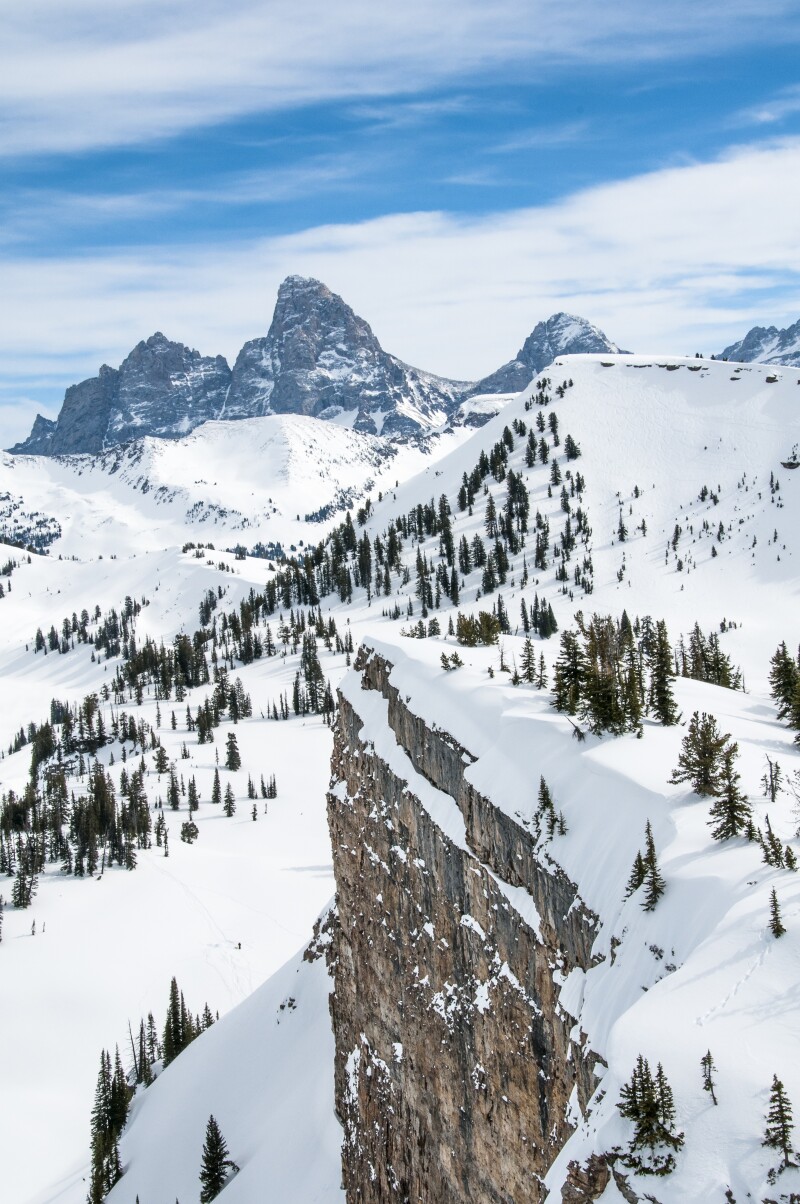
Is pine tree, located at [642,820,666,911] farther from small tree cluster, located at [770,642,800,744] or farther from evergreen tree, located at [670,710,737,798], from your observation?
small tree cluster, located at [770,642,800,744]

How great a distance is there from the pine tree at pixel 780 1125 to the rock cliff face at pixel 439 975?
378cm

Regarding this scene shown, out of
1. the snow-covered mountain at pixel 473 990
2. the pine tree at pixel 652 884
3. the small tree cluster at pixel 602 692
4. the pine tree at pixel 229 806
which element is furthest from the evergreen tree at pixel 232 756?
the pine tree at pixel 652 884

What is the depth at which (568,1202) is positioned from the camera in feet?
55.1

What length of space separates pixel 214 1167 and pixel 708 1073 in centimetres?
5572

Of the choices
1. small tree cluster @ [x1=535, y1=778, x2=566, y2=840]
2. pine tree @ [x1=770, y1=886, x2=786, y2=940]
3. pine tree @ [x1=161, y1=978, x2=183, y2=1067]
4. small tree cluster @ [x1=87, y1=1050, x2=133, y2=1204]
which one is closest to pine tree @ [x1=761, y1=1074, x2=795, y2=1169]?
pine tree @ [x1=770, y1=886, x2=786, y2=940]

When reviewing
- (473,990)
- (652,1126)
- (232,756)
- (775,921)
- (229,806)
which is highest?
(775,921)

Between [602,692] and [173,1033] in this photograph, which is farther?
[173,1033]

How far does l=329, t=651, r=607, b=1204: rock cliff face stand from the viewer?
26047 mm

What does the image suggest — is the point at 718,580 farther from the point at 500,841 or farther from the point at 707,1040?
the point at 707,1040

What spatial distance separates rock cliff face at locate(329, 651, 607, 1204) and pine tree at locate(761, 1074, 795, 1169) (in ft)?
12.4

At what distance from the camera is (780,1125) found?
14312mm

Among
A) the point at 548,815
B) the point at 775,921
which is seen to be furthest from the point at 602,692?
the point at 775,921

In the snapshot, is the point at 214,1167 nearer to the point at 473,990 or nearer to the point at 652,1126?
the point at 473,990

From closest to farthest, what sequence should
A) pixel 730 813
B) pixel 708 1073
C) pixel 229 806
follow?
pixel 708 1073
pixel 730 813
pixel 229 806
